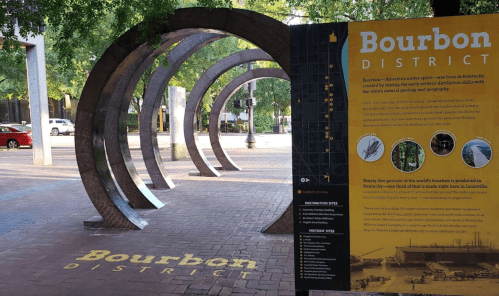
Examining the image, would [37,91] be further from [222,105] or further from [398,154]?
[398,154]

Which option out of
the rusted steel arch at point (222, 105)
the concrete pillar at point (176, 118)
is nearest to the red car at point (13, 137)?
the concrete pillar at point (176, 118)

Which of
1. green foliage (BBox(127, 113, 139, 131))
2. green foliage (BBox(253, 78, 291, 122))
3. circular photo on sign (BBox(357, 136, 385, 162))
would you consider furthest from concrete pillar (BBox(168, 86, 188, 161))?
green foliage (BBox(127, 113, 139, 131))

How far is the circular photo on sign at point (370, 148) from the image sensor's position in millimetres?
3135

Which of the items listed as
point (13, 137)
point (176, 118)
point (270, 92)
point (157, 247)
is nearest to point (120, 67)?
point (157, 247)

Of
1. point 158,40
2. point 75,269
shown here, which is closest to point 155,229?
point 75,269

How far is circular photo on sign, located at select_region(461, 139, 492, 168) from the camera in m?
3.03

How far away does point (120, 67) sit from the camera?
21.7 feet

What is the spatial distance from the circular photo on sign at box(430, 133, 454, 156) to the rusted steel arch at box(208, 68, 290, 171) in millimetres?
11422

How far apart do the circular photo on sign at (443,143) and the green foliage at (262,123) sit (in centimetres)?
4579

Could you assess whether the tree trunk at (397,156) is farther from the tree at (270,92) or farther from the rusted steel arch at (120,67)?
the tree at (270,92)

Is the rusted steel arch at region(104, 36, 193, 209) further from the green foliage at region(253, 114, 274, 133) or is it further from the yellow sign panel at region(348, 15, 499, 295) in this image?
the green foliage at region(253, 114, 274, 133)

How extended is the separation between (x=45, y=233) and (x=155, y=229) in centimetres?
171

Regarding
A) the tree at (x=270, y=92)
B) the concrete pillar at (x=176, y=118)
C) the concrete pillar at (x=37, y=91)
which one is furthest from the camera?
the tree at (x=270, y=92)

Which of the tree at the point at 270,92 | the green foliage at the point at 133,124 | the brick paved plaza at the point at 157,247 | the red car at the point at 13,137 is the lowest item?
the brick paved plaza at the point at 157,247
